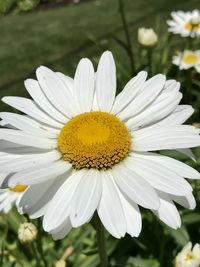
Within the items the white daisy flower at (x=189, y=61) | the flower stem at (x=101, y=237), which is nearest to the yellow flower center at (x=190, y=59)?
the white daisy flower at (x=189, y=61)

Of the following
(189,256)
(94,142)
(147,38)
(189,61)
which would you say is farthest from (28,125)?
(189,61)

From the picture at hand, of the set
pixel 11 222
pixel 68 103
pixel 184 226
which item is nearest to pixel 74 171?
pixel 68 103

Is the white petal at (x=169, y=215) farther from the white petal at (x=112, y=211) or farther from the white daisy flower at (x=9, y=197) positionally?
the white daisy flower at (x=9, y=197)

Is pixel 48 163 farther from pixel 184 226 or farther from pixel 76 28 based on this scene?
pixel 76 28

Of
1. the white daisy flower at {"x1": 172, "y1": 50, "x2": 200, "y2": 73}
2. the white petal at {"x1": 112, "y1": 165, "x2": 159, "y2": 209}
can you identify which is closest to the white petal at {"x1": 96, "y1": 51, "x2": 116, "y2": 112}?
the white petal at {"x1": 112, "y1": 165, "x2": 159, "y2": 209}

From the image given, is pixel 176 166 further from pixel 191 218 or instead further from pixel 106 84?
pixel 191 218

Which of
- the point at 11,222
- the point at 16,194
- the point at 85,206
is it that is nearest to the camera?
the point at 85,206

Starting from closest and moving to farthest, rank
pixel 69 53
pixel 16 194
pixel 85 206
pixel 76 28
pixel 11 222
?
pixel 85 206, pixel 16 194, pixel 11 222, pixel 69 53, pixel 76 28
